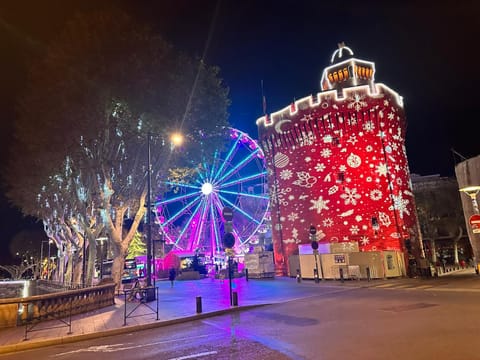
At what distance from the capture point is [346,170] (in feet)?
96.3

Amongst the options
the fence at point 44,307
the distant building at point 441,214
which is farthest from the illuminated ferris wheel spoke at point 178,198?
the distant building at point 441,214

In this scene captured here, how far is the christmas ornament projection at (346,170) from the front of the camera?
93.6 ft

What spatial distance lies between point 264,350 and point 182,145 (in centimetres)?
1392

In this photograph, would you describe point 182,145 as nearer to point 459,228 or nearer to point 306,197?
point 306,197

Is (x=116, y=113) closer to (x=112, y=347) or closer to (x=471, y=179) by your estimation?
(x=112, y=347)

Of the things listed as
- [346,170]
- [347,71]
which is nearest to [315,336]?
[346,170]

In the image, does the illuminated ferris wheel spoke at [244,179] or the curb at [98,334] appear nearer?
the curb at [98,334]

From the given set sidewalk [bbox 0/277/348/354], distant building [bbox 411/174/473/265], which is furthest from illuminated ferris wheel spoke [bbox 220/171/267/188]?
distant building [bbox 411/174/473/265]

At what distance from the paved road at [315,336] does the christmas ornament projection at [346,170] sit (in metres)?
16.7

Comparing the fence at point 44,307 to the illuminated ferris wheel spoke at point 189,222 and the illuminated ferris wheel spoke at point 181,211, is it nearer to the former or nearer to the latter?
the illuminated ferris wheel spoke at point 181,211

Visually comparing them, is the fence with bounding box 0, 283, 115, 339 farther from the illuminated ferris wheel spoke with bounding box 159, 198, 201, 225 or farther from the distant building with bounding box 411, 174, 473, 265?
the distant building with bounding box 411, 174, 473, 265

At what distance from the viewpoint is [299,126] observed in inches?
1233

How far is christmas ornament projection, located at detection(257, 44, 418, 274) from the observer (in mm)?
28516

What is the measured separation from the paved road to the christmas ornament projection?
16.7 m
